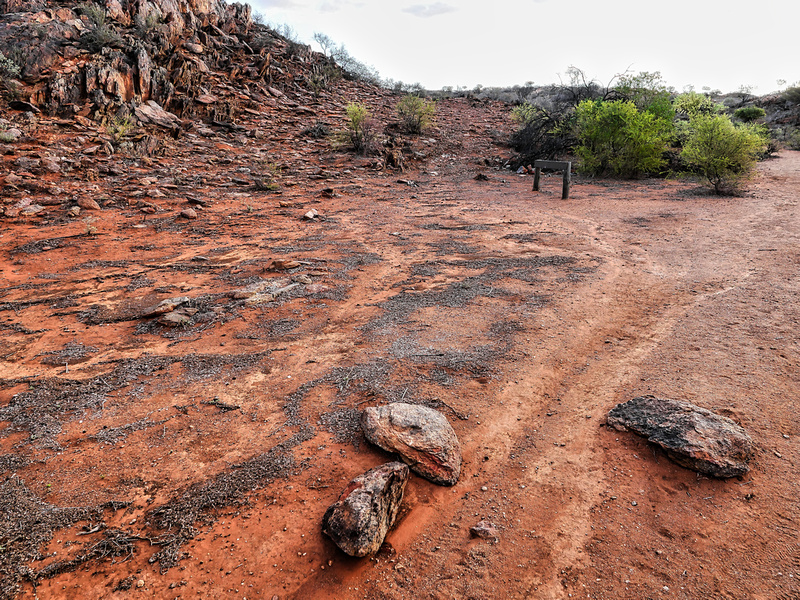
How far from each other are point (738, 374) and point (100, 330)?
680 centimetres

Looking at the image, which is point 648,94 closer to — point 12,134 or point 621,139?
point 621,139

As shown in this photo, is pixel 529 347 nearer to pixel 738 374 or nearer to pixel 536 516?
pixel 738 374

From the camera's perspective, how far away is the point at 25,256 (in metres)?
7.30

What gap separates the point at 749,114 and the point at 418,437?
106ft

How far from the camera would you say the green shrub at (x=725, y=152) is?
11.9 metres

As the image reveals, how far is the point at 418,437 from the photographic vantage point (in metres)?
3.01

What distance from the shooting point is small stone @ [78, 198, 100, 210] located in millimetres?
9758

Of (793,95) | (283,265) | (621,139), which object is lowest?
(283,265)

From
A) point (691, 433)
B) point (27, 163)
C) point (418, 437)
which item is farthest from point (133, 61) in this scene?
point (691, 433)

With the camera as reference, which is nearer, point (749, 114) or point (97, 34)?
point (97, 34)

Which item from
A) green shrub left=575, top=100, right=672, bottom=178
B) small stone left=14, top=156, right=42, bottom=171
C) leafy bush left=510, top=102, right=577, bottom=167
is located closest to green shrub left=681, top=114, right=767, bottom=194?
green shrub left=575, top=100, right=672, bottom=178

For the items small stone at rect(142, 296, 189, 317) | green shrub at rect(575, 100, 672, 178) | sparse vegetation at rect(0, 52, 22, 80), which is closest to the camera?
small stone at rect(142, 296, 189, 317)

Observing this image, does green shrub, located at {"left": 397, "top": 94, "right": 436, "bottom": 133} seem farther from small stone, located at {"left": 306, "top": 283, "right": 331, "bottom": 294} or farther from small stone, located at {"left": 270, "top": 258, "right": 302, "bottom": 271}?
small stone, located at {"left": 306, "top": 283, "right": 331, "bottom": 294}

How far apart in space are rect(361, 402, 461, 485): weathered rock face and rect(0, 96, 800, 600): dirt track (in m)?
0.13
